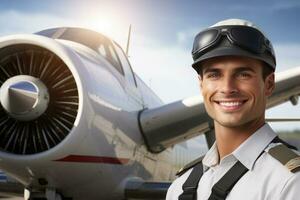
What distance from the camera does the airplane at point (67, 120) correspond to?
550 centimetres

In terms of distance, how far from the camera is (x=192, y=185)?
1710 millimetres

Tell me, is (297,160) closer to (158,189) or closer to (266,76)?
(266,76)

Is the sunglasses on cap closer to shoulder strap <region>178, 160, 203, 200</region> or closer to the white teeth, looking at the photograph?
the white teeth

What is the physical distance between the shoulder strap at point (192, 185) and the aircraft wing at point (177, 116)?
594 centimetres

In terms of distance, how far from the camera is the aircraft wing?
791cm

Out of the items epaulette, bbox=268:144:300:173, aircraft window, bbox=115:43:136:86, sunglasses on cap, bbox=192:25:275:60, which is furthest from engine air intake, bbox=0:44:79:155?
epaulette, bbox=268:144:300:173

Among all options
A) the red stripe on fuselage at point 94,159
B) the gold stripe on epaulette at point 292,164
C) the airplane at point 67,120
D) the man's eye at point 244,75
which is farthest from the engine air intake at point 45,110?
the gold stripe on epaulette at point 292,164

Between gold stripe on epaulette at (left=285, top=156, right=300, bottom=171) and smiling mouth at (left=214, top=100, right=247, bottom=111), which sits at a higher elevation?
smiling mouth at (left=214, top=100, right=247, bottom=111)

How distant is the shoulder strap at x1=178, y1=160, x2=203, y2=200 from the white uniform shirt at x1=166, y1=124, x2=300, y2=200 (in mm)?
17

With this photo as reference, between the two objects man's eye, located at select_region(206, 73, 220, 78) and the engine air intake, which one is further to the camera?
the engine air intake

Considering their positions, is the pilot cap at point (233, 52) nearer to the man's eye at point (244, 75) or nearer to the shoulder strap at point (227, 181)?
the man's eye at point (244, 75)

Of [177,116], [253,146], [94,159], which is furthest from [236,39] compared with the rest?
[177,116]

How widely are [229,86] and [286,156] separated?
317 millimetres

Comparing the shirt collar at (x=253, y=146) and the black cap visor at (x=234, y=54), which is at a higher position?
the black cap visor at (x=234, y=54)
